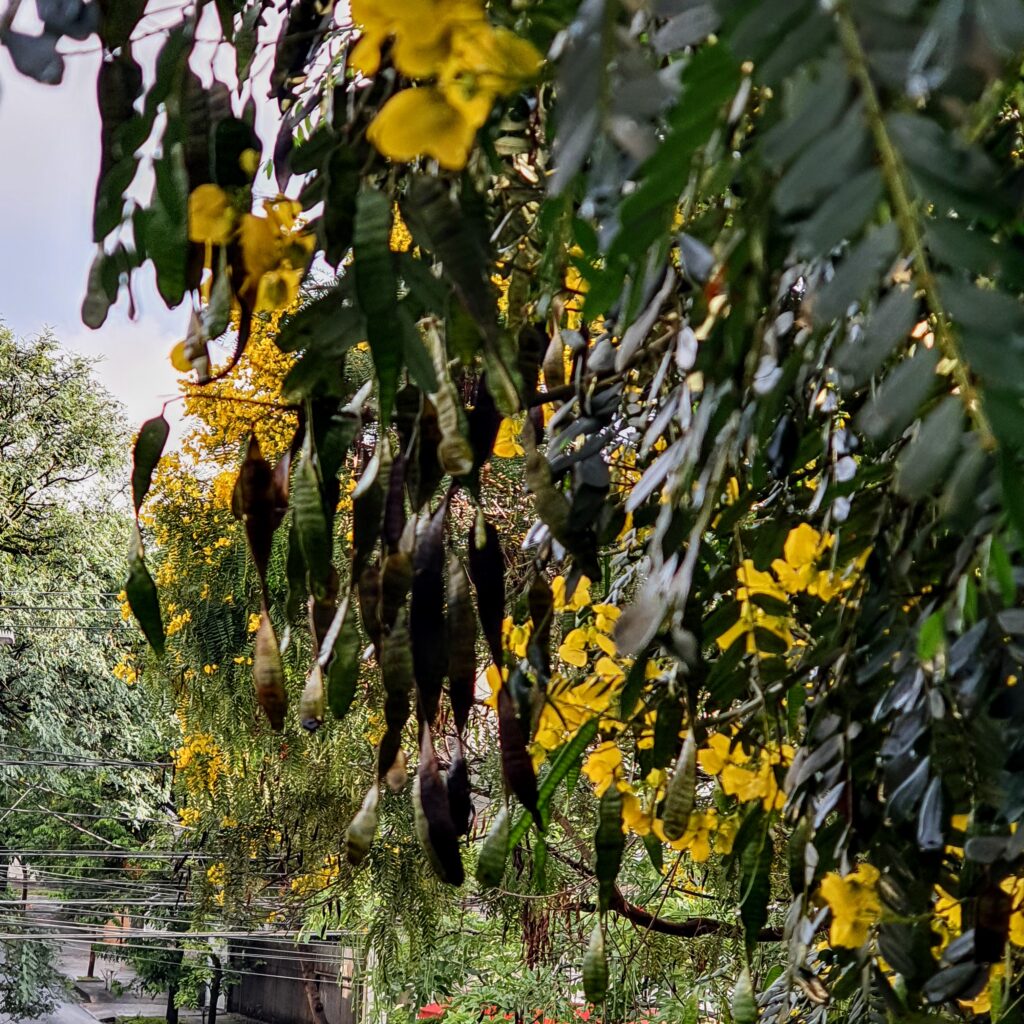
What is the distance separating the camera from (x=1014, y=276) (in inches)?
8.8

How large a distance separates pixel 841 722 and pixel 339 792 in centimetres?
211

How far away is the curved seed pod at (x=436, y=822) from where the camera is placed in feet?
1.21

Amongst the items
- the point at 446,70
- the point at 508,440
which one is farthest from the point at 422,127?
the point at 508,440

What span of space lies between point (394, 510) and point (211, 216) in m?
0.11

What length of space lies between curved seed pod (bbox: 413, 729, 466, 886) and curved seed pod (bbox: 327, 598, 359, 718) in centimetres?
4

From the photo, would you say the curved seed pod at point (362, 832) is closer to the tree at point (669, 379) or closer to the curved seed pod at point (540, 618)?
the tree at point (669, 379)

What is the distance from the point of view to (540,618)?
517 millimetres

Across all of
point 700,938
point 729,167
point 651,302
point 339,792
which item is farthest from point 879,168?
point 339,792

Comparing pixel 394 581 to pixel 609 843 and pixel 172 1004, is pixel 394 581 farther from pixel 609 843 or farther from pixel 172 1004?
pixel 172 1004

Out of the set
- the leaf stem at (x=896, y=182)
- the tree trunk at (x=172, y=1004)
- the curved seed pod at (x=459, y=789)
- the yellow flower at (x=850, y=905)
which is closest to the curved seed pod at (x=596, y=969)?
the yellow flower at (x=850, y=905)

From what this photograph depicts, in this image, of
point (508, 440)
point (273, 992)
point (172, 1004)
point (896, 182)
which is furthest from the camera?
point (273, 992)

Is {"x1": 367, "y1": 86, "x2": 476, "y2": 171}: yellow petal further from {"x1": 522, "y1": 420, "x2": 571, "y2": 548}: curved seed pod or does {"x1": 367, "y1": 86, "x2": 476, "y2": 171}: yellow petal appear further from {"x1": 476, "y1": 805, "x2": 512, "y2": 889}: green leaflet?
{"x1": 476, "y1": 805, "x2": 512, "y2": 889}: green leaflet

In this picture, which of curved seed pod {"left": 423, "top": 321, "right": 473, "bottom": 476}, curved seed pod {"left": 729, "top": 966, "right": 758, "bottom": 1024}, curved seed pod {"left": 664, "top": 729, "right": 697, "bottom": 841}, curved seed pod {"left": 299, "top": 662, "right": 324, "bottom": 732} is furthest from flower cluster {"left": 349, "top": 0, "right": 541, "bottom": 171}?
curved seed pod {"left": 729, "top": 966, "right": 758, "bottom": 1024}

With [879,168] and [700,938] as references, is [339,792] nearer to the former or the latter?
[700,938]
